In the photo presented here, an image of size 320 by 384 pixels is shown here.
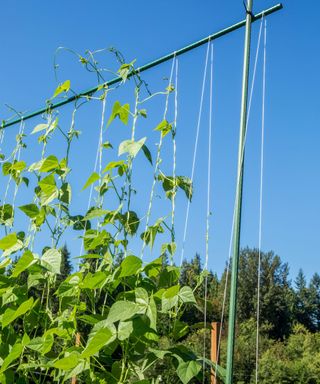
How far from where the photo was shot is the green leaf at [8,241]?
137cm

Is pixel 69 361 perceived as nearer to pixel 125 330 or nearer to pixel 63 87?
pixel 125 330

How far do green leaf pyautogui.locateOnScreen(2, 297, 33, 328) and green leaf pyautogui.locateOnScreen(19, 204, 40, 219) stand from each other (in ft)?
0.81

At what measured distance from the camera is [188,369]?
1098 mm

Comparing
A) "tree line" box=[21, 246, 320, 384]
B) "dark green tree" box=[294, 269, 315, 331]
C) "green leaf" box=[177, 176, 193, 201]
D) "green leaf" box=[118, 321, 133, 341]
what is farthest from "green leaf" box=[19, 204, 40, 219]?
"dark green tree" box=[294, 269, 315, 331]

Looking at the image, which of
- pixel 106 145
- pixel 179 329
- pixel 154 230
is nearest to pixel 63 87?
pixel 106 145

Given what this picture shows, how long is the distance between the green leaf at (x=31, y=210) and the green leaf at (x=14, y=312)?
25 centimetres

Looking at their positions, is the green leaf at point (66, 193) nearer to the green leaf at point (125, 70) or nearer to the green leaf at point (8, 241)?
the green leaf at point (8, 241)

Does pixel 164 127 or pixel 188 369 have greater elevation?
pixel 164 127

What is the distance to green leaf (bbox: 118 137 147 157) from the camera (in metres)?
1.28

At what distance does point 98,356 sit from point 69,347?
4.5 inches

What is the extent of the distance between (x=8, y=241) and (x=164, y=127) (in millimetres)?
497

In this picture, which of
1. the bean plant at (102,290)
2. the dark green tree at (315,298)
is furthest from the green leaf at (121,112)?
the dark green tree at (315,298)

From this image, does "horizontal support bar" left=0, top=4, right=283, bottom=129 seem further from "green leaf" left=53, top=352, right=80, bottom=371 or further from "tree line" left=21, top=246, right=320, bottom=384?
"tree line" left=21, top=246, right=320, bottom=384

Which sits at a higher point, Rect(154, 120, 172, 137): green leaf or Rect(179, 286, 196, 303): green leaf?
Rect(154, 120, 172, 137): green leaf
